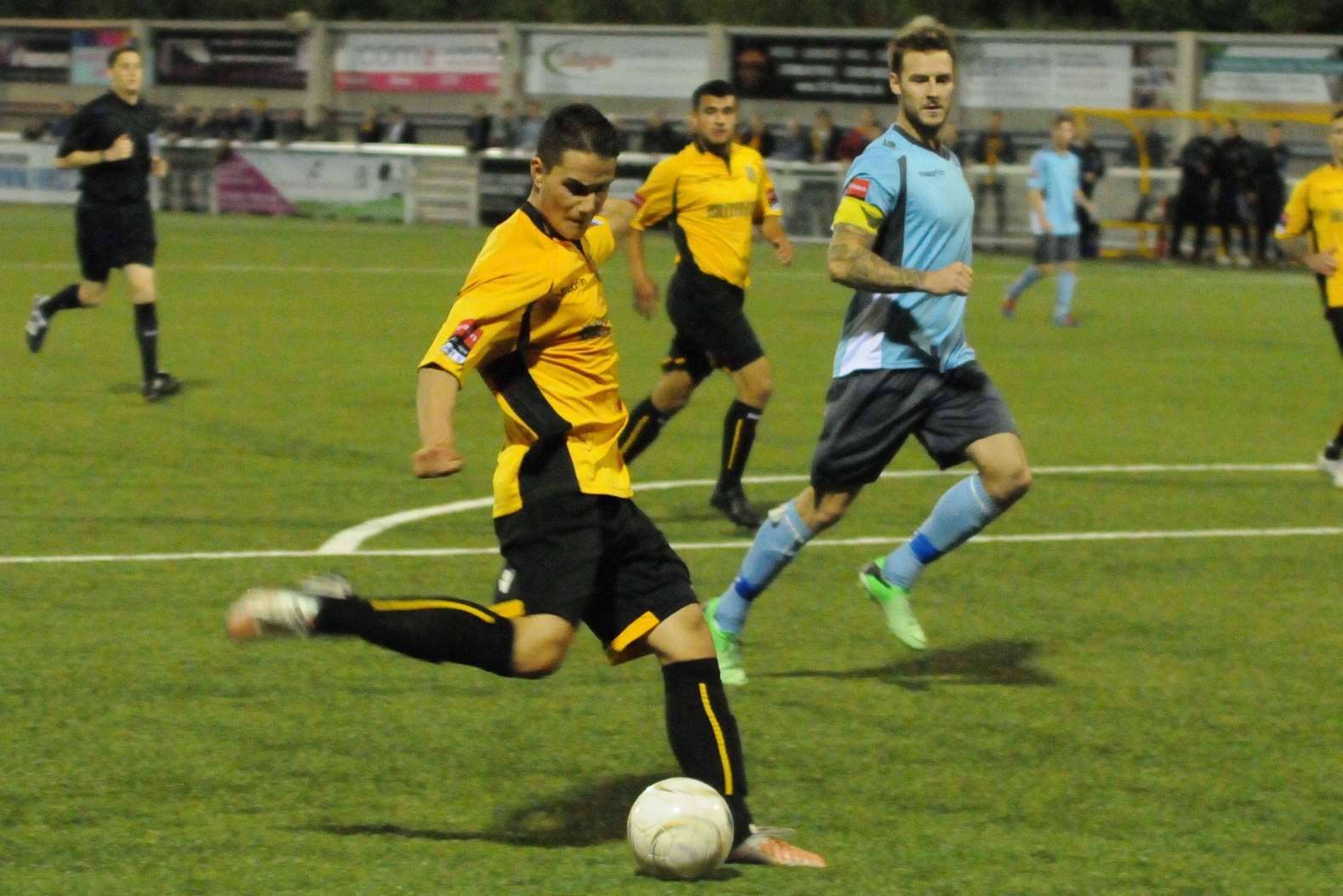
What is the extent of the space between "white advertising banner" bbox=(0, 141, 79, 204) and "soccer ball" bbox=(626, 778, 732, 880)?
36.2 m

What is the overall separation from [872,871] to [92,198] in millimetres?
10310

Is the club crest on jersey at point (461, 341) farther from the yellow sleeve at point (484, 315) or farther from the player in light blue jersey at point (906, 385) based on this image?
the player in light blue jersey at point (906, 385)

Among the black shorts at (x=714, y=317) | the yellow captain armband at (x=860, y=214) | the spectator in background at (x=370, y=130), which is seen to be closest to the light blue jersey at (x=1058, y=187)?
the black shorts at (x=714, y=317)

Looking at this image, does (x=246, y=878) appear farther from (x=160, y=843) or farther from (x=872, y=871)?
(x=872, y=871)

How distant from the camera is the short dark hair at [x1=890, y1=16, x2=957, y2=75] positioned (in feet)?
22.0

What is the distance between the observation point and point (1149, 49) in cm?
3441

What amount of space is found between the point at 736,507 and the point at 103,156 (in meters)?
5.84

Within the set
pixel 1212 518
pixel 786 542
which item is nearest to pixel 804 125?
pixel 1212 518

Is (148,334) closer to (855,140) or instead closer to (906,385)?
(906,385)

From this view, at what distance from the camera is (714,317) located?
10.0 meters

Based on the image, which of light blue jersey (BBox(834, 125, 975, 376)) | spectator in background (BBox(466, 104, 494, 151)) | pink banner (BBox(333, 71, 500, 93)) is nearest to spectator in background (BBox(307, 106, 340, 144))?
pink banner (BBox(333, 71, 500, 93))

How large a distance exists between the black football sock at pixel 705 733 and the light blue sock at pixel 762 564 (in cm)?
179

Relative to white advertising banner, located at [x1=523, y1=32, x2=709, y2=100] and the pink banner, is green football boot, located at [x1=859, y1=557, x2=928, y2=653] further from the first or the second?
the pink banner

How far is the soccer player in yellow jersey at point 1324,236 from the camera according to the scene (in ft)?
37.6
